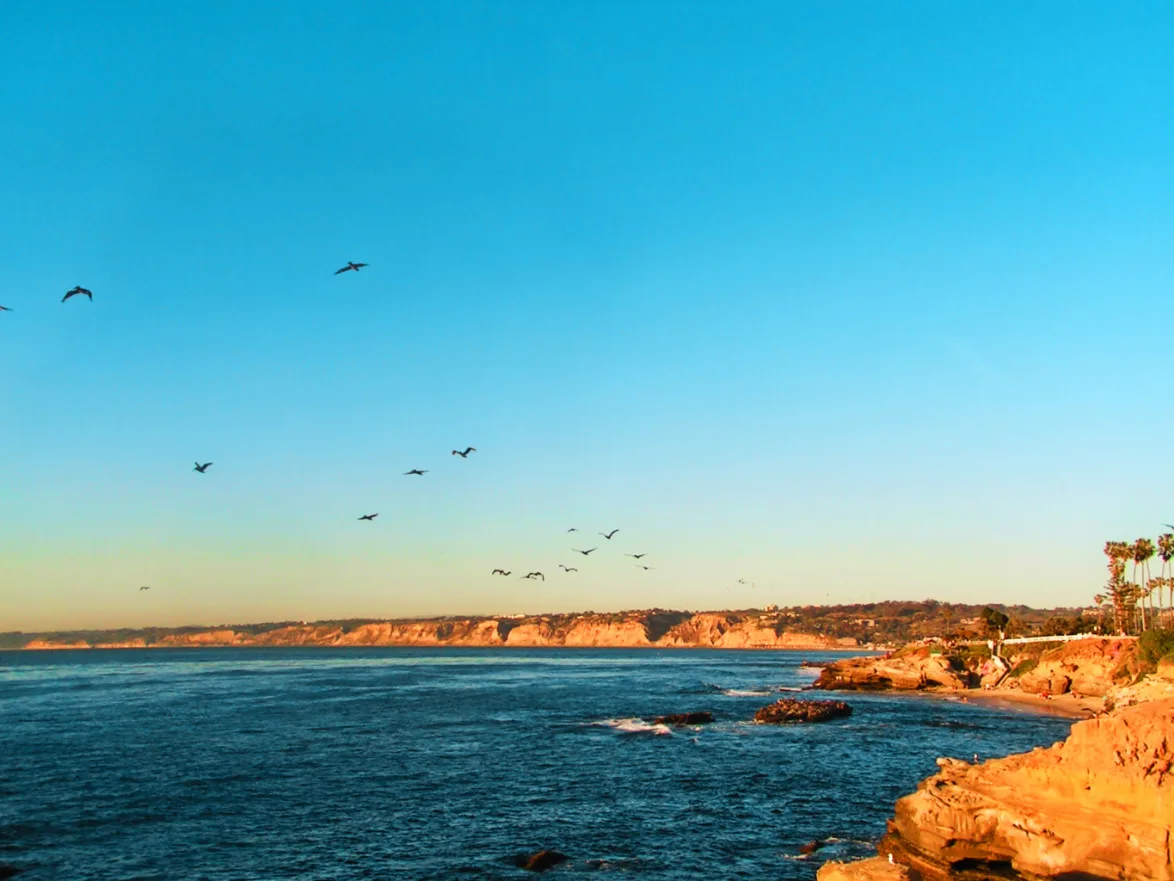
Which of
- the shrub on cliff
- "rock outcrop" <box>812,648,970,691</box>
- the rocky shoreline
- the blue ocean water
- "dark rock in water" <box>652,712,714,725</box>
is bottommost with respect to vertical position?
"rock outcrop" <box>812,648,970,691</box>

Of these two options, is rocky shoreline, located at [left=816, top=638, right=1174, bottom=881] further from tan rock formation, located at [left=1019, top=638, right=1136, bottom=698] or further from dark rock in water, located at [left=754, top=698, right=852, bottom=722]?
tan rock formation, located at [left=1019, top=638, right=1136, bottom=698]

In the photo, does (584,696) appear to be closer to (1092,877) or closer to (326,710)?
(326,710)

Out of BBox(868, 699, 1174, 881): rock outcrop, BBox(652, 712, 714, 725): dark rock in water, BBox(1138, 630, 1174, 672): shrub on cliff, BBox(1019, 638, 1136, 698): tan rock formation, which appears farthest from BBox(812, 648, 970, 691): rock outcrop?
BBox(868, 699, 1174, 881): rock outcrop

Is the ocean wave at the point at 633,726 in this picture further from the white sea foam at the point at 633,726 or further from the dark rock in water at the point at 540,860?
the dark rock in water at the point at 540,860

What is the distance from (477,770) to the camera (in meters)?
47.2

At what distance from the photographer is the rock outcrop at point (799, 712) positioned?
68625 millimetres

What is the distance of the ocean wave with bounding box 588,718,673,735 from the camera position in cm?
6266

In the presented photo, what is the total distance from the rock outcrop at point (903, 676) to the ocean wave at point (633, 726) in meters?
42.6

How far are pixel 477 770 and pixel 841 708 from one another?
4166 cm

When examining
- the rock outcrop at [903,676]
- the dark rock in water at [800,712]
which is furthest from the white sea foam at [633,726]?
the rock outcrop at [903,676]

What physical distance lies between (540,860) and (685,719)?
42.3 m

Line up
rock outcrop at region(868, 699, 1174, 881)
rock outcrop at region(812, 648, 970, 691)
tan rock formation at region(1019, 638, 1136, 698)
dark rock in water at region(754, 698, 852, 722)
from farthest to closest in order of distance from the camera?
rock outcrop at region(812, 648, 970, 691)
tan rock formation at region(1019, 638, 1136, 698)
dark rock in water at region(754, 698, 852, 722)
rock outcrop at region(868, 699, 1174, 881)

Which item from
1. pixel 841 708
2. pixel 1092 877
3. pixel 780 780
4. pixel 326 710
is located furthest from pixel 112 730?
pixel 1092 877

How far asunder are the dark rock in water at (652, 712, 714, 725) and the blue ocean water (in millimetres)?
2258
